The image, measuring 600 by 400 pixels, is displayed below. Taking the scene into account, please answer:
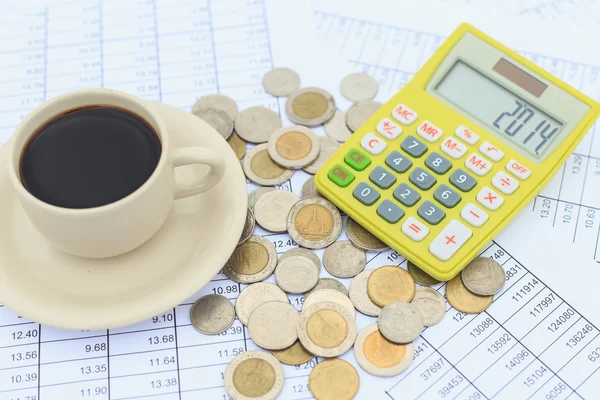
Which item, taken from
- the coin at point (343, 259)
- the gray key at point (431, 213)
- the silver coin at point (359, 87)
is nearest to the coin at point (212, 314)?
the coin at point (343, 259)

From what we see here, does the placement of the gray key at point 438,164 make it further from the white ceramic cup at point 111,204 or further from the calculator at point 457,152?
A: the white ceramic cup at point 111,204

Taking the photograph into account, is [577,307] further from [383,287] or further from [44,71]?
[44,71]

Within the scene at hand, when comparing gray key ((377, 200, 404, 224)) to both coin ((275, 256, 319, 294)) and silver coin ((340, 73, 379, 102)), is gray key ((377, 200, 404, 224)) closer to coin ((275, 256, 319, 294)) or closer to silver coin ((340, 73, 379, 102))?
coin ((275, 256, 319, 294))

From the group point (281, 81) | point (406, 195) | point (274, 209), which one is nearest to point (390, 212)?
point (406, 195)

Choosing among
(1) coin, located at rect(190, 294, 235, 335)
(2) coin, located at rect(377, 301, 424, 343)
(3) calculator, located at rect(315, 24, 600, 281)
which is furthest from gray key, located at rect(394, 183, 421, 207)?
(1) coin, located at rect(190, 294, 235, 335)

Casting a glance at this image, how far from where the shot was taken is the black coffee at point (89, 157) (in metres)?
0.55

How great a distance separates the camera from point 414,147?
2.33ft

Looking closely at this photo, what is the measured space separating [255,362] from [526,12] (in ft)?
2.13

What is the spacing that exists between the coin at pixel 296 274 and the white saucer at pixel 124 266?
3.3 inches

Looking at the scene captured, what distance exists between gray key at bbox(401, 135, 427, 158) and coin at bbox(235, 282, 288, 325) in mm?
209

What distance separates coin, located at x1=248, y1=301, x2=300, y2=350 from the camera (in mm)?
638

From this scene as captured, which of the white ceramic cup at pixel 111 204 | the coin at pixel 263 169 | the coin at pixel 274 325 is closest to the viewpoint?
the white ceramic cup at pixel 111 204

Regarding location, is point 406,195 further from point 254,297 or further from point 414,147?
point 254,297

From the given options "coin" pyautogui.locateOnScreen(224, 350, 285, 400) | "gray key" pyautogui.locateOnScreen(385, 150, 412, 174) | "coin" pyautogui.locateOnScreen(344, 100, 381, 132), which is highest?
"gray key" pyautogui.locateOnScreen(385, 150, 412, 174)
